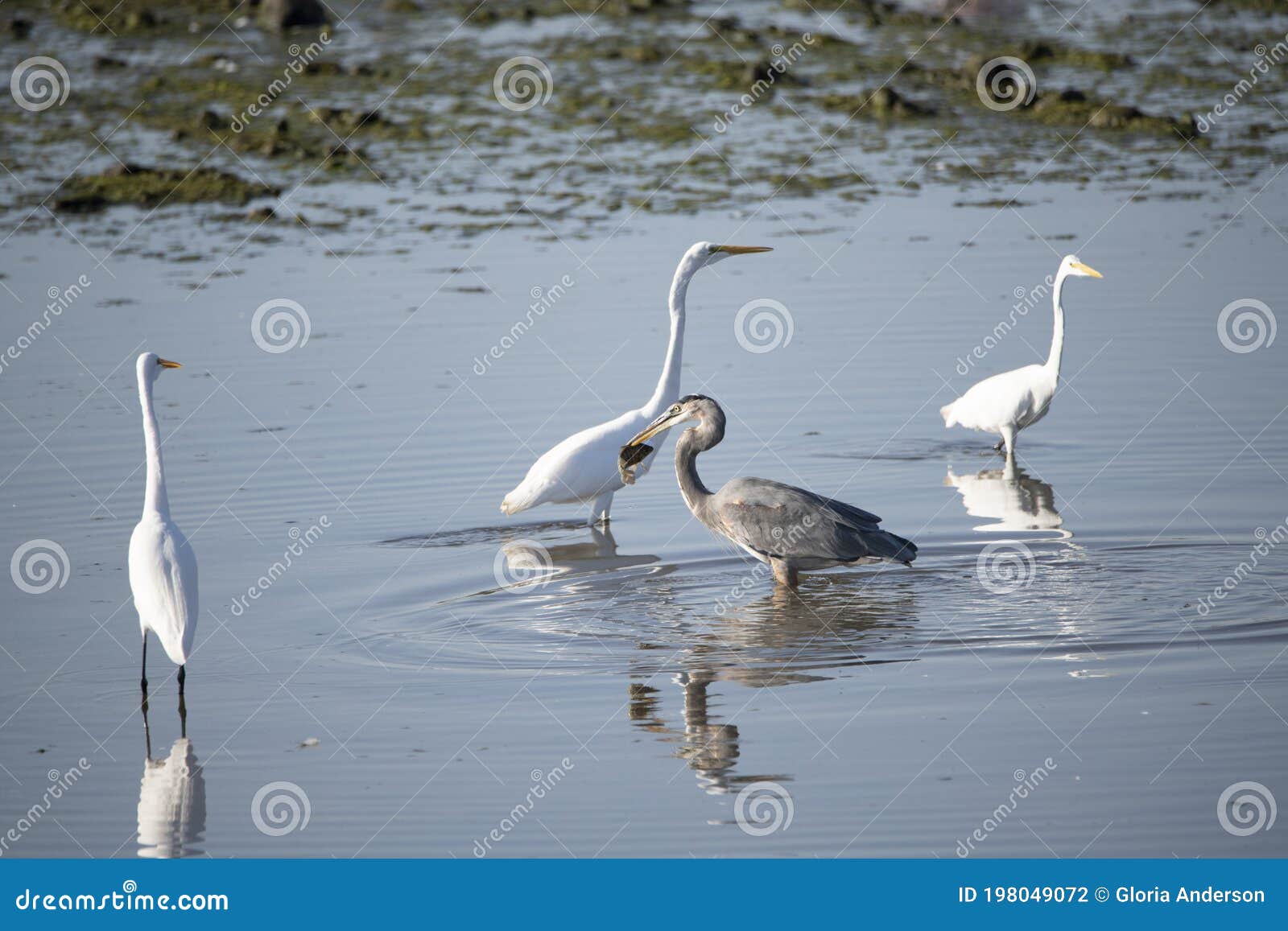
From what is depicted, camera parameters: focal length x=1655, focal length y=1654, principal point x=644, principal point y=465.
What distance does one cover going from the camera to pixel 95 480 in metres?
12.6

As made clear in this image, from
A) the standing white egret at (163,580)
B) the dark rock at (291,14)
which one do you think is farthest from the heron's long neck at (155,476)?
the dark rock at (291,14)

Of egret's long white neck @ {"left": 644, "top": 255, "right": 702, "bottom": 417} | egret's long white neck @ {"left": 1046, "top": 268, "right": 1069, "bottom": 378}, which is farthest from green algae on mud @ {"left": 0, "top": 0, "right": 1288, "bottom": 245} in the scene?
egret's long white neck @ {"left": 644, "top": 255, "right": 702, "bottom": 417}

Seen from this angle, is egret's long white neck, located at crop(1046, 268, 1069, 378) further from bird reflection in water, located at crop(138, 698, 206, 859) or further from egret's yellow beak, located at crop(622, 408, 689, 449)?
bird reflection in water, located at crop(138, 698, 206, 859)

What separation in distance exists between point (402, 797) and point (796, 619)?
3106 millimetres

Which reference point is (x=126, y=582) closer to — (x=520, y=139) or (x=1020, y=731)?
(x=1020, y=731)

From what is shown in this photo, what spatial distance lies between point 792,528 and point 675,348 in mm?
2572

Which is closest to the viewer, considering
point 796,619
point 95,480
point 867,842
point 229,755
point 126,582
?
point 867,842

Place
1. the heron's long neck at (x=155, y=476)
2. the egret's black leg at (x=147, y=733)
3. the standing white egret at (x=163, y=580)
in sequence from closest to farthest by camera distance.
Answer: the egret's black leg at (x=147, y=733) → the standing white egret at (x=163, y=580) → the heron's long neck at (x=155, y=476)

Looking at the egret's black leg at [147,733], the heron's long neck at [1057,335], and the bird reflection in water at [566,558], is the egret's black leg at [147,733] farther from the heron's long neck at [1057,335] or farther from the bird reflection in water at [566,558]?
the heron's long neck at [1057,335]

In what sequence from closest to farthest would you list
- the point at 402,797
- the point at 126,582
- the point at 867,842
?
the point at 867,842 < the point at 402,797 < the point at 126,582

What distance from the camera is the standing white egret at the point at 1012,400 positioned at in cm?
1254

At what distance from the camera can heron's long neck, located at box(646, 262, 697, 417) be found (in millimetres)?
11875

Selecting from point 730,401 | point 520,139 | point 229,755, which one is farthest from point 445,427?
point 520,139

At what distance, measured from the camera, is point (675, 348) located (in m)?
12.2
